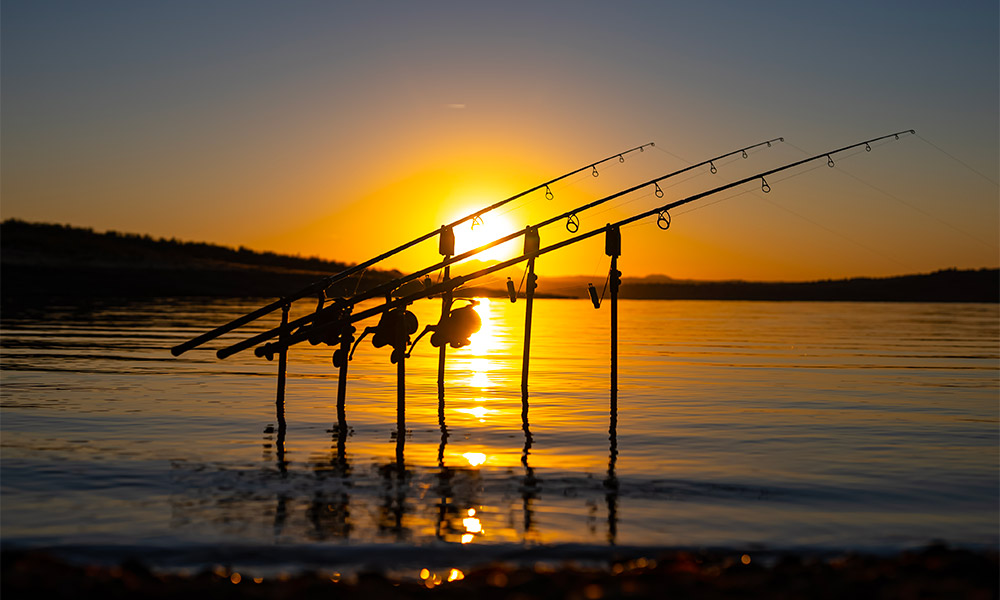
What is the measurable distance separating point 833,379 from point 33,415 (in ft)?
64.3

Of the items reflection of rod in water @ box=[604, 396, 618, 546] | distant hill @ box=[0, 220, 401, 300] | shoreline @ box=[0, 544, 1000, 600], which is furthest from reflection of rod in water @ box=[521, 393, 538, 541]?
distant hill @ box=[0, 220, 401, 300]

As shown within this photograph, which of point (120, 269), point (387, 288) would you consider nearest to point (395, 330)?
point (387, 288)

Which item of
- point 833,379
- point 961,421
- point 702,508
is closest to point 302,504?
point 702,508

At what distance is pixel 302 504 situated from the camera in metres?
11.3

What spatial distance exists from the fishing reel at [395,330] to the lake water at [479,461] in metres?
1.46

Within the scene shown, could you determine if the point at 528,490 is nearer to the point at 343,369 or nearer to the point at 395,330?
the point at 395,330

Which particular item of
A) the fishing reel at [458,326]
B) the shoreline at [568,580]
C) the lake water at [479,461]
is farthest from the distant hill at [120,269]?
the shoreline at [568,580]

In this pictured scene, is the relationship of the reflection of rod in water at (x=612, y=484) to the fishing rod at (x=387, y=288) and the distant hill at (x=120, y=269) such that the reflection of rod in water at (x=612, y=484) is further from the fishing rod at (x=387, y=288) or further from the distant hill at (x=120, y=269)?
the distant hill at (x=120, y=269)

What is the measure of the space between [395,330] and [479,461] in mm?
3128

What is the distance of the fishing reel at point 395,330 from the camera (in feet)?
53.4

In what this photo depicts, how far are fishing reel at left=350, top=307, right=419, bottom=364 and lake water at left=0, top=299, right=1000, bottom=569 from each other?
1459 mm

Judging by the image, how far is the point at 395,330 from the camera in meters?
16.5

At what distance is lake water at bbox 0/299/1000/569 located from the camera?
1009 cm

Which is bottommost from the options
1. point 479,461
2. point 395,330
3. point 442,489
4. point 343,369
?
point 442,489
